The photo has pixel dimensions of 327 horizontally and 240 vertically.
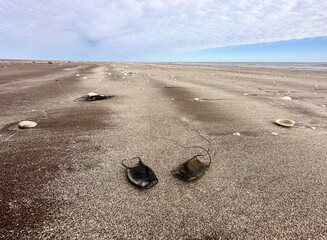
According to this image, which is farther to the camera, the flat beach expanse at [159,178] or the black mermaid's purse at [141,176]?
the black mermaid's purse at [141,176]

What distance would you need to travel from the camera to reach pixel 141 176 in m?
1.62

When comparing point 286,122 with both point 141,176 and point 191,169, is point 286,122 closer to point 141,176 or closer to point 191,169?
point 191,169

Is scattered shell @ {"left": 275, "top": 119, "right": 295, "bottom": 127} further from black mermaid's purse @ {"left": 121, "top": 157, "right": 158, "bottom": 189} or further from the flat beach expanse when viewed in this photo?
black mermaid's purse @ {"left": 121, "top": 157, "right": 158, "bottom": 189}

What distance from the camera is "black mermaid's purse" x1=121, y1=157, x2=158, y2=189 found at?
60.0 inches

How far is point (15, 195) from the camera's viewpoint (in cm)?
136

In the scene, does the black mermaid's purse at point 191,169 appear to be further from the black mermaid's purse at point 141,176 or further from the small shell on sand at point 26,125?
the small shell on sand at point 26,125

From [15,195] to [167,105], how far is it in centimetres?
295

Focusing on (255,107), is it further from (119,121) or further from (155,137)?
(119,121)

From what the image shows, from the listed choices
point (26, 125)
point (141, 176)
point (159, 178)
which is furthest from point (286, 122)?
point (26, 125)

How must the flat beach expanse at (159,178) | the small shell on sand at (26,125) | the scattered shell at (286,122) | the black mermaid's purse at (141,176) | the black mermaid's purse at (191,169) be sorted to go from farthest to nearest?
the scattered shell at (286,122) < the small shell on sand at (26,125) < the black mermaid's purse at (191,169) < the black mermaid's purse at (141,176) < the flat beach expanse at (159,178)

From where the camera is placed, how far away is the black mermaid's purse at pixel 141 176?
1.52 m

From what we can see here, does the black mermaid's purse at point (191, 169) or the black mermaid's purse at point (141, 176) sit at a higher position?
the black mermaid's purse at point (141, 176)

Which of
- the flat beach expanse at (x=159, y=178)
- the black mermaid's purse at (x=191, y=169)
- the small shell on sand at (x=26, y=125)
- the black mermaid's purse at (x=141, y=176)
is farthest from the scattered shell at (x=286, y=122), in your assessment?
the small shell on sand at (x=26, y=125)

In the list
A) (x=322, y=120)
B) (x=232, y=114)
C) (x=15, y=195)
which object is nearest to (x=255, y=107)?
(x=232, y=114)
